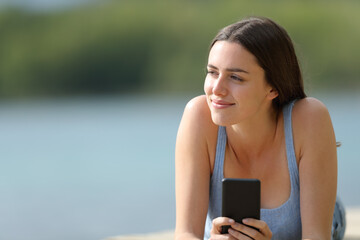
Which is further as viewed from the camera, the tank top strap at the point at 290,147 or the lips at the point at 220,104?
the tank top strap at the point at 290,147

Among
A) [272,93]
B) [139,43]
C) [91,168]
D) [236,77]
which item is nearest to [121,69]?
[139,43]

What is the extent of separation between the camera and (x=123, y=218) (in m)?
5.49

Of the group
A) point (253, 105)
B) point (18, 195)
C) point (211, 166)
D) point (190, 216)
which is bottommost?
point (18, 195)

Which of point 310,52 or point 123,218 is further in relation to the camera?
point 310,52

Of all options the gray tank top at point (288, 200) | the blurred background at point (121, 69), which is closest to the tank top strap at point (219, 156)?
the gray tank top at point (288, 200)

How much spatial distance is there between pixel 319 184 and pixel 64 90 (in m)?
13.1

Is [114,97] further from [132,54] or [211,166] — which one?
[211,166]

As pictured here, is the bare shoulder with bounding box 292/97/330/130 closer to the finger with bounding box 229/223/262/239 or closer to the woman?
the woman

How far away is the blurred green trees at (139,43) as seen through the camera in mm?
14914

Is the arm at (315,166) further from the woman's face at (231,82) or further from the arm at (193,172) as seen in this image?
the arm at (193,172)

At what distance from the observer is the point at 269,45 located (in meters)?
2.33

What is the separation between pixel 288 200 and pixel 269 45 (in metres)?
0.67

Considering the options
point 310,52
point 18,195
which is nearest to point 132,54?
point 310,52

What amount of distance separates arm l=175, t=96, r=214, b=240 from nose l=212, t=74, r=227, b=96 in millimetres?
278
